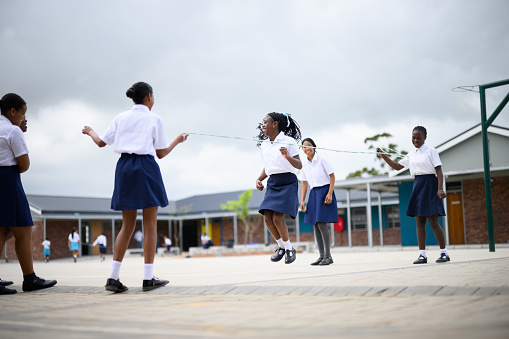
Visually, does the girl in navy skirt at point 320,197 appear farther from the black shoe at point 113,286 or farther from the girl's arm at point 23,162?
the girl's arm at point 23,162

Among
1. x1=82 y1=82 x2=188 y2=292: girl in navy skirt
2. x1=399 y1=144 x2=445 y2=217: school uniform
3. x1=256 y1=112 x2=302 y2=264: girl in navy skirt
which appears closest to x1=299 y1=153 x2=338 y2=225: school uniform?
x1=256 y1=112 x2=302 y2=264: girl in navy skirt

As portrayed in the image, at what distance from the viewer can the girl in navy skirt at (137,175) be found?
15.9 feet

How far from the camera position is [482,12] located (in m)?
30.9

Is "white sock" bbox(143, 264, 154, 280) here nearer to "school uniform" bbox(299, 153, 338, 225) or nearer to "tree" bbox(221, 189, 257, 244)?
"school uniform" bbox(299, 153, 338, 225)

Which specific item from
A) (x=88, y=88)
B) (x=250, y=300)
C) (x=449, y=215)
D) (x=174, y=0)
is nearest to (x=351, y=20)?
(x=174, y=0)

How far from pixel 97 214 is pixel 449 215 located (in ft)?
73.2

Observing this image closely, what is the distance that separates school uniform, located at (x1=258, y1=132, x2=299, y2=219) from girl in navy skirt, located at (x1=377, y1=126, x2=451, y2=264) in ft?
4.08

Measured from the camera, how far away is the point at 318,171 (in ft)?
27.1

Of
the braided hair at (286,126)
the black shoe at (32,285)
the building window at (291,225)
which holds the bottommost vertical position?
the building window at (291,225)

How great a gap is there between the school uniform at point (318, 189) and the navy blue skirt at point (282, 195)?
813 millimetres

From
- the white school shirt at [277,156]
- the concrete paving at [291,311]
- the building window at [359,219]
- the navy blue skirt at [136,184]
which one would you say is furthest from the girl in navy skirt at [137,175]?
the building window at [359,219]

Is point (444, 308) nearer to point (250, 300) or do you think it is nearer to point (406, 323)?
point (406, 323)

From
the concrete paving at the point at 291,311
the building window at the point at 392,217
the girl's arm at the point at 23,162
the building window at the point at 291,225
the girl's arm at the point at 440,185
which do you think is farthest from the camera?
the building window at the point at 291,225

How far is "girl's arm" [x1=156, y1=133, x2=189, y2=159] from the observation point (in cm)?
518
